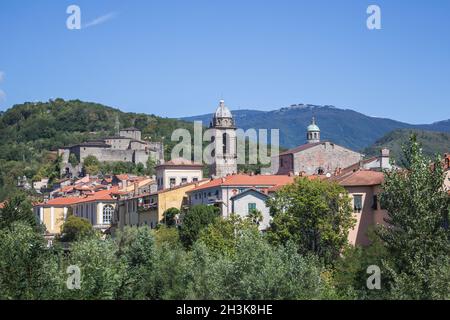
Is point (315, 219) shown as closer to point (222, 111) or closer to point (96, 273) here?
point (96, 273)

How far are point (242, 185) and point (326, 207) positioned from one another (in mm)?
26416

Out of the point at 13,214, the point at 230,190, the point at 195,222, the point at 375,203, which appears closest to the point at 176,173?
the point at 230,190

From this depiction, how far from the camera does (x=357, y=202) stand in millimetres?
71938

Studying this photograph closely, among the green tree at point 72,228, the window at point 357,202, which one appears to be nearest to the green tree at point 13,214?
the green tree at point 72,228

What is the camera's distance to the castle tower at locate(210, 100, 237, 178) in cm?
12494

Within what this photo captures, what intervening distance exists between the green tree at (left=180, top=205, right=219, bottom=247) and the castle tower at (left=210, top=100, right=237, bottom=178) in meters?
37.3

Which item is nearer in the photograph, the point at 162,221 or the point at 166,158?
the point at 162,221

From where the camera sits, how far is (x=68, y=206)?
127875 mm

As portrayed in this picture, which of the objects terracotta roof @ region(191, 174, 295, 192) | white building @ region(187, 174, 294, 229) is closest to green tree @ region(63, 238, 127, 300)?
white building @ region(187, 174, 294, 229)

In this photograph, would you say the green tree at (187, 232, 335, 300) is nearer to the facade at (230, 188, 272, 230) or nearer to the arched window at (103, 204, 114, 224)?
the facade at (230, 188, 272, 230)

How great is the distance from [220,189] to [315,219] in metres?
26.2

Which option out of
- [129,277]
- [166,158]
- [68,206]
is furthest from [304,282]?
[166,158]
